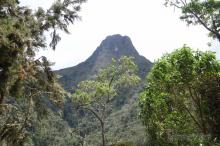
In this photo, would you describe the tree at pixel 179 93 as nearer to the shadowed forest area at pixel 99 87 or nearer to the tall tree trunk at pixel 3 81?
the shadowed forest area at pixel 99 87

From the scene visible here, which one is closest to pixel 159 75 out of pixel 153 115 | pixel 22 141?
pixel 153 115

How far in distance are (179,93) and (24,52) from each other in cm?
1491

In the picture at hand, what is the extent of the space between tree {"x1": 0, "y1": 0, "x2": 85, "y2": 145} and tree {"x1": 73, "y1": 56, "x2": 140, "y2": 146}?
19.3 metres

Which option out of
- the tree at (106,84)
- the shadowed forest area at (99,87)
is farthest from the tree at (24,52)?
the tree at (106,84)

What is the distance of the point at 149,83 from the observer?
3198 centimetres

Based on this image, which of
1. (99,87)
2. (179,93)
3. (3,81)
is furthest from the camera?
(99,87)

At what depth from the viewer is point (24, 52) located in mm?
18438

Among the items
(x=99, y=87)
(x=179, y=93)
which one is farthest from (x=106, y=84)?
(x=179, y=93)

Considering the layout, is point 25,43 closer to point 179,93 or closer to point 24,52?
point 24,52

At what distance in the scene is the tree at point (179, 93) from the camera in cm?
2781

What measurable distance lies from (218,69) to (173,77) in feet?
10.4

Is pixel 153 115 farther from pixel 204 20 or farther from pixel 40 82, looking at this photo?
pixel 40 82

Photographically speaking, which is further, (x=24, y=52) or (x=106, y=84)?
(x=106, y=84)

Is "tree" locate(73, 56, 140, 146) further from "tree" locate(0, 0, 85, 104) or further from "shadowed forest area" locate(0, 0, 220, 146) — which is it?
"tree" locate(0, 0, 85, 104)
